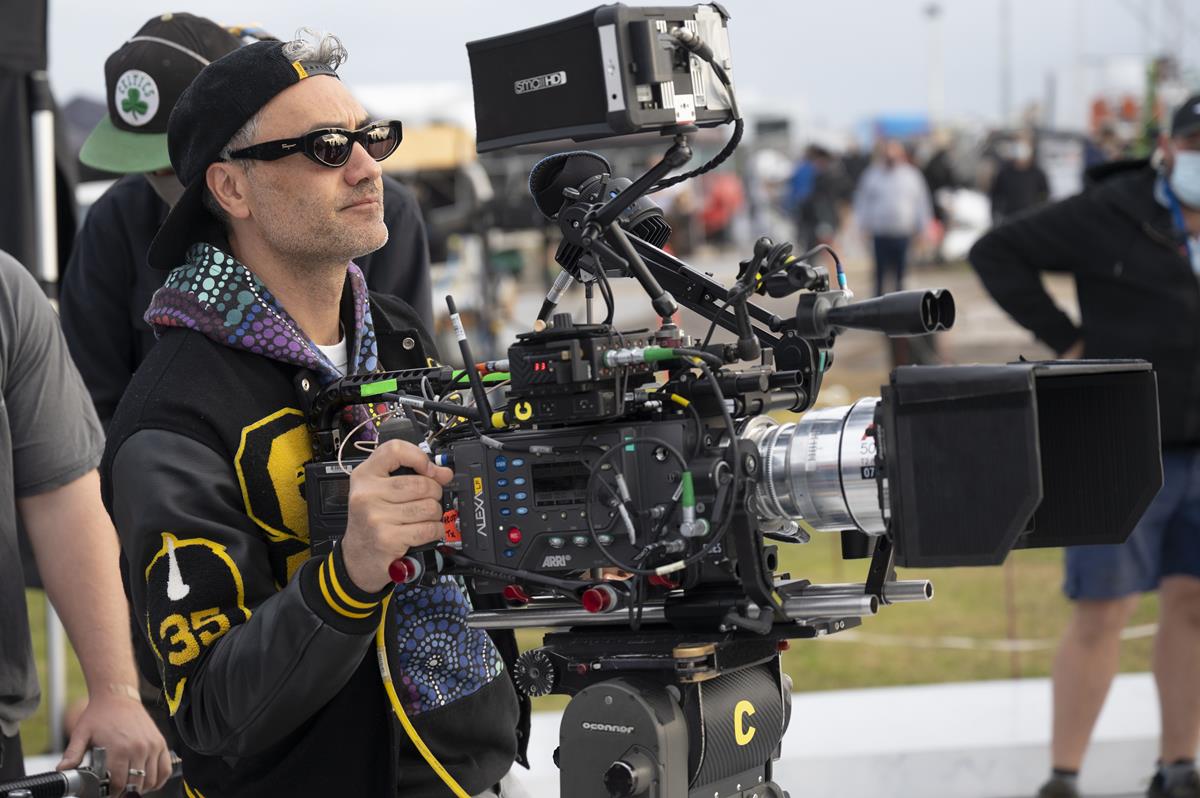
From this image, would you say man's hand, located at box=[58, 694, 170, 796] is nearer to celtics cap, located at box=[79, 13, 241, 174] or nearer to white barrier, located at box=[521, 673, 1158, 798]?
celtics cap, located at box=[79, 13, 241, 174]

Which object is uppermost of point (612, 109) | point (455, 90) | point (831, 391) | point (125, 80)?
point (455, 90)

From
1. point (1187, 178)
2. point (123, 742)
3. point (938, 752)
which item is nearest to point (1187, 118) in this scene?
point (1187, 178)

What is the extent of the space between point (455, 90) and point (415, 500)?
2606 cm

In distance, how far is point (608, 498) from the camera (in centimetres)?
210

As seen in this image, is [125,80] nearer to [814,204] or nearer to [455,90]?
[814,204]

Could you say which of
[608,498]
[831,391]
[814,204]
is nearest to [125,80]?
[608,498]

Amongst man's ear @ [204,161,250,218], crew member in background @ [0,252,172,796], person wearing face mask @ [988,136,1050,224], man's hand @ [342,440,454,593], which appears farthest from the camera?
person wearing face mask @ [988,136,1050,224]

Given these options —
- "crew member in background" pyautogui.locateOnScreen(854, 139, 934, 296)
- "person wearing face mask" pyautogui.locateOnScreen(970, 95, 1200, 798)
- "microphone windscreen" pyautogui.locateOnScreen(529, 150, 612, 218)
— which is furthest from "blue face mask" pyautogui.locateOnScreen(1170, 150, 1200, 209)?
"crew member in background" pyautogui.locateOnScreen(854, 139, 934, 296)

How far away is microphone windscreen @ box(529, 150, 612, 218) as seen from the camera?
8.02 feet

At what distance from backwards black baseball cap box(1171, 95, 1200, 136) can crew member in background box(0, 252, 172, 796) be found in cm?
360

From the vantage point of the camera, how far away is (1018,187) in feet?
68.4

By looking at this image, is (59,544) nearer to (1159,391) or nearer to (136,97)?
(136,97)

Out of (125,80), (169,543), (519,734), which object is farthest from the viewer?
(125,80)

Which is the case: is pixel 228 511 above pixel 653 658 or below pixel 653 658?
above
